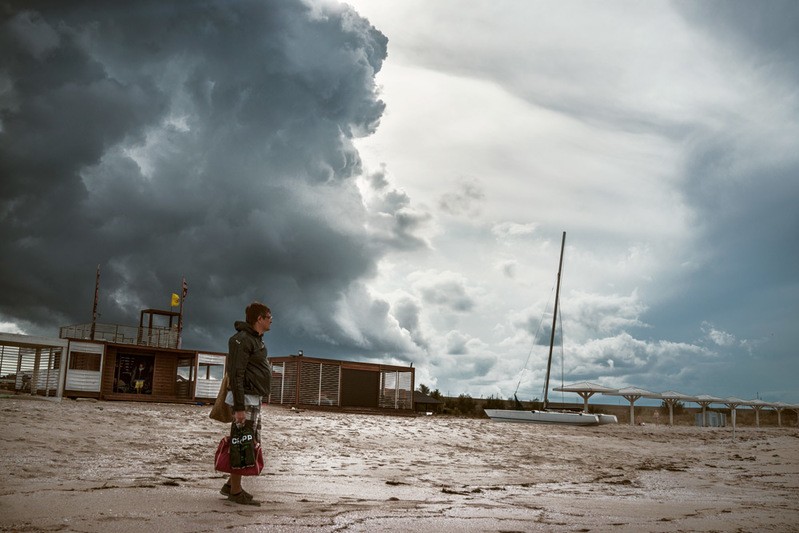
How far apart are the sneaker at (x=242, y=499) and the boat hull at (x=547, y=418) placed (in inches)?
1059

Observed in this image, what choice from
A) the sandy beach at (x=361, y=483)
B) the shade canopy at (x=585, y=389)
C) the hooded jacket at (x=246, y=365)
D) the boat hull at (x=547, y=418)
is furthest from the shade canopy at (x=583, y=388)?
the hooded jacket at (x=246, y=365)

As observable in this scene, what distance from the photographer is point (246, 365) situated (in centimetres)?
589

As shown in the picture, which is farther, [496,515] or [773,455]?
[773,455]

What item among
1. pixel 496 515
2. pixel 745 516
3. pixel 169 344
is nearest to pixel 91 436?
pixel 496 515

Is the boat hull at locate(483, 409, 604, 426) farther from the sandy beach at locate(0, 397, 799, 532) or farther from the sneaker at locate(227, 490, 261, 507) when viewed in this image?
the sneaker at locate(227, 490, 261, 507)

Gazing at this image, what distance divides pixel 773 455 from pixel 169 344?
25.5 meters

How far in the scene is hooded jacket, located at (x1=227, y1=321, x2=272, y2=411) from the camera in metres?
5.80

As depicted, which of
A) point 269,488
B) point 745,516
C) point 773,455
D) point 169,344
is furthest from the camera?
point 169,344

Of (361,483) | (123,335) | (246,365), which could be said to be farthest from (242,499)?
(123,335)

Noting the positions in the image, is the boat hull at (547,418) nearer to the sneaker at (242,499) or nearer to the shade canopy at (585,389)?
the shade canopy at (585,389)

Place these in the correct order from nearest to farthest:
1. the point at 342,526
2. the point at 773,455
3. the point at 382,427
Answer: the point at 342,526 < the point at 773,455 < the point at 382,427

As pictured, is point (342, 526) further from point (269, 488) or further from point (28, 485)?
point (28, 485)

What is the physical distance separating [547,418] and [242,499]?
27974mm

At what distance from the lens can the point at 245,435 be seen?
5.82 m
